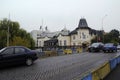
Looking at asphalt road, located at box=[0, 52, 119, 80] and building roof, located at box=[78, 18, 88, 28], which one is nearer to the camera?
asphalt road, located at box=[0, 52, 119, 80]

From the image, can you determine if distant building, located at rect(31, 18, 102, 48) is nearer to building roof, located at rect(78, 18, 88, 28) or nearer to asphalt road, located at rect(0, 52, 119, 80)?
building roof, located at rect(78, 18, 88, 28)

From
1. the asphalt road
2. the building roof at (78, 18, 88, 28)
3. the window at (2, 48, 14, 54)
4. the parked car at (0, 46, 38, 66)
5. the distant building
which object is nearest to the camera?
the asphalt road

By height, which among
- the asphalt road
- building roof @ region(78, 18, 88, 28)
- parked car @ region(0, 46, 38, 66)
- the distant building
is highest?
building roof @ region(78, 18, 88, 28)

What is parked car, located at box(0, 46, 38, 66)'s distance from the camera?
15936mm

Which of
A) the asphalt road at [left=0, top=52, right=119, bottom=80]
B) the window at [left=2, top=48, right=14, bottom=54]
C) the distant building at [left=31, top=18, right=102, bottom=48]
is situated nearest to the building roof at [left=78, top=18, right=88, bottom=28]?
the distant building at [left=31, top=18, right=102, bottom=48]

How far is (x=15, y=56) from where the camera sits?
1661cm

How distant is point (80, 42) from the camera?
93812 millimetres

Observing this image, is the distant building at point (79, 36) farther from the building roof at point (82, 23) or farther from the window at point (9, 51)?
the window at point (9, 51)

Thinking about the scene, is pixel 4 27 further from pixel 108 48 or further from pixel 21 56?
pixel 21 56

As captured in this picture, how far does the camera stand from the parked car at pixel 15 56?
1594 centimetres

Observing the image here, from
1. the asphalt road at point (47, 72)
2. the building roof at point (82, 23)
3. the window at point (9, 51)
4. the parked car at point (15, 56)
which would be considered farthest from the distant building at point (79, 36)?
the window at point (9, 51)

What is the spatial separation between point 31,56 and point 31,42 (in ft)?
184

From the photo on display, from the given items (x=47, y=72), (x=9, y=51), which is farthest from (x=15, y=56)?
(x=47, y=72)

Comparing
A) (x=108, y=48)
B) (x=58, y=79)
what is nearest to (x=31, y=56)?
(x=58, y=79)
